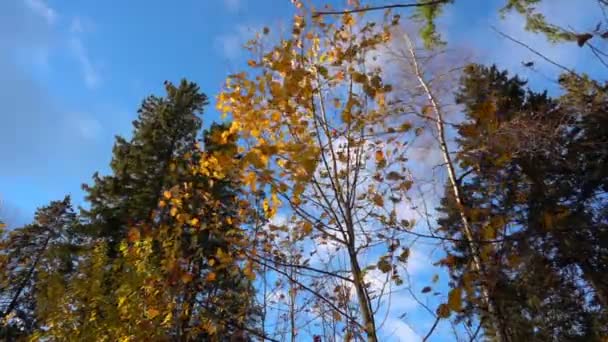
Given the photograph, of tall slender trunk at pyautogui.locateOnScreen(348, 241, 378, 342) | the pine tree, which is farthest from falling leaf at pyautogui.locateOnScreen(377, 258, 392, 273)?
the pine tree

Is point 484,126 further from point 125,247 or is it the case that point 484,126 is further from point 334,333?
point 125,247

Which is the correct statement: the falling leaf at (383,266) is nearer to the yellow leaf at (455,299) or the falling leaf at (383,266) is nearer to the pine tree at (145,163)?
the yellow leaf at (455,299)

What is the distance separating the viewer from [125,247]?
766cm

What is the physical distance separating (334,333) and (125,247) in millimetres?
4776

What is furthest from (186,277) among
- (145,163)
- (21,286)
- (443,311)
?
(21,286)

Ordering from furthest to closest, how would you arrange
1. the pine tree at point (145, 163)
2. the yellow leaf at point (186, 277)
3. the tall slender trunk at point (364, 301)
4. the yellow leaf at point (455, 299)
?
the pine tree at point (145, 163), the yellow leaf at point (186, 277), the tall slender trunk at point (364, 301), the yellow leaf at point (455, 299)

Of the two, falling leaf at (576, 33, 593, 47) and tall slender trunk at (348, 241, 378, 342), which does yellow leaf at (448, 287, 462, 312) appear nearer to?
tall slender trunk at (348, 241, 378, 342)

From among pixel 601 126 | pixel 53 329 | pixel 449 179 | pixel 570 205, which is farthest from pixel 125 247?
pixel 601 126

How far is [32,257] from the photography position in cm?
1866

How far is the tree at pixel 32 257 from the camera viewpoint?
1435 cm

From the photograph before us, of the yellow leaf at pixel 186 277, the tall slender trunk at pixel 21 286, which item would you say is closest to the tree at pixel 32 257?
the tall slender trunk at pixel 21 286

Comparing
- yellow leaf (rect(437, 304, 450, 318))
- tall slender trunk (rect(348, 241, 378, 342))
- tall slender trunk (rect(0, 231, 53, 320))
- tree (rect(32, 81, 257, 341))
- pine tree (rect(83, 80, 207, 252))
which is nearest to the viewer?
yellow leaf (rect(437, 304, 450, 318))

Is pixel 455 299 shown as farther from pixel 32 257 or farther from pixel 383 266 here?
pixel 32 257

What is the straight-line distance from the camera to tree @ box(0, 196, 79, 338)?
1435 cm
